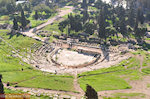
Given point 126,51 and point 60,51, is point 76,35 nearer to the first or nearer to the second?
point 60,51

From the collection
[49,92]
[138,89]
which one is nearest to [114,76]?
[138,89]

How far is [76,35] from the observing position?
15238 centimetres

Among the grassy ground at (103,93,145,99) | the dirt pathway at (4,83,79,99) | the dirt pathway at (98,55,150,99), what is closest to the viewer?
the dirt pathway at (4,83,79,99)

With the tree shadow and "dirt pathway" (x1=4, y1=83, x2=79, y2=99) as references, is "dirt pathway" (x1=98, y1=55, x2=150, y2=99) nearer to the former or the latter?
"dirt pathway" (x1=4, y1=83, x2=79, y2=99)

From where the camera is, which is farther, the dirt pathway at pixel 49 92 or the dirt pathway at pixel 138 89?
the dirt pathway at pixel 138 89

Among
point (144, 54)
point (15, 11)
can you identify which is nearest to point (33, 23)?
point (15, 11)

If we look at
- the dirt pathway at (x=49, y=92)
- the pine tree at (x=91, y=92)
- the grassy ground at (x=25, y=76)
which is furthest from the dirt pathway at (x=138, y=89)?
the pine tree at (x=91, y=92)

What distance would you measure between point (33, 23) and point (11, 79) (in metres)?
93.2

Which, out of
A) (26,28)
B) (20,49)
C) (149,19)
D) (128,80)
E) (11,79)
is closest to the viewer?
(11,79)

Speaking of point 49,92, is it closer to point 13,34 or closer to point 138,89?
Result: point 138,89

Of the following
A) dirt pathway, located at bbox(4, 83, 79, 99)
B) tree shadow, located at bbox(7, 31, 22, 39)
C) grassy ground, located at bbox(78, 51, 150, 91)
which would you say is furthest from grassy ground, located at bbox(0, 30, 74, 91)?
tree shadow, located at bbox(7, 31, 22, 39)

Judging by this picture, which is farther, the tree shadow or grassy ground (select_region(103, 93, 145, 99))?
the tree shadow

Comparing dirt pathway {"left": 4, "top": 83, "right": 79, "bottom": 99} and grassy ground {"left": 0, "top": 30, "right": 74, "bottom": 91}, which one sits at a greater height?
grassy ground {"left": 0, "top": 30, "right": 74, "bottom": 91}

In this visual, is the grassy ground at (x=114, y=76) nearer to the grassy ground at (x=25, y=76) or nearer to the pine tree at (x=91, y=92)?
the grassy ground at (x=25, y=76)
